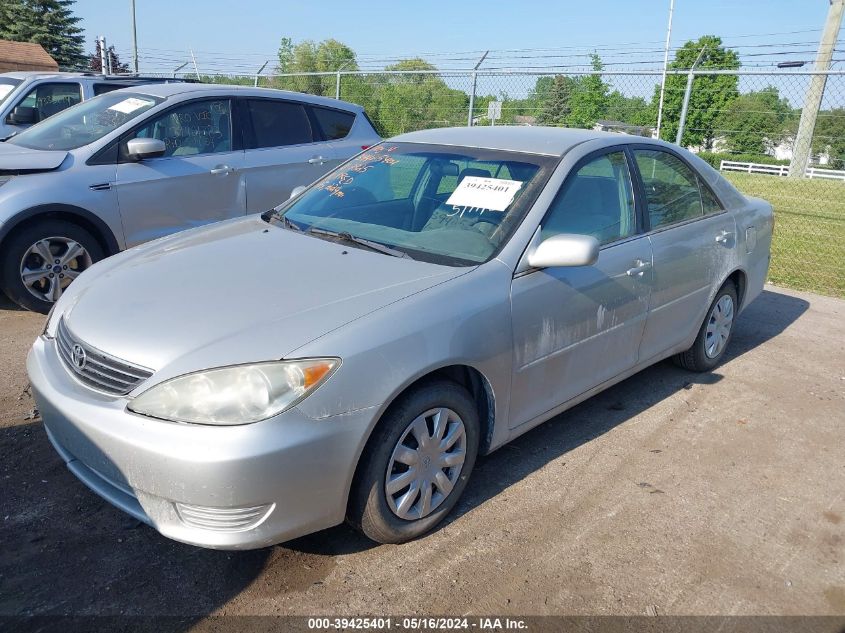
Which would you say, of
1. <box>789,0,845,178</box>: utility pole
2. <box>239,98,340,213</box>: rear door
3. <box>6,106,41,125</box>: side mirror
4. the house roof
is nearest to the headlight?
<box>239,98,340,213</box>: rear door

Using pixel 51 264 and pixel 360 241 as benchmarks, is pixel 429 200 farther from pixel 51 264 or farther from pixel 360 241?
pixel 51 264

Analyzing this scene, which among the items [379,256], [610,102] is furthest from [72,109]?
[610,102]

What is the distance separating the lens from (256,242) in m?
3.50

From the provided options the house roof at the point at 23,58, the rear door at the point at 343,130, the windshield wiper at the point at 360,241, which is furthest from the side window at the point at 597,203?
the house roof at the point at 23,58

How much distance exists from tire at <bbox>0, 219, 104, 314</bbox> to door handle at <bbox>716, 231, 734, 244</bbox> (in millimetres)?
4599

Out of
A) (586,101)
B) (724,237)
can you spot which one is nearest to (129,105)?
(724,237)

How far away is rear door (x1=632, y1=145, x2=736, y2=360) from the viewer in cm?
Answer: 408

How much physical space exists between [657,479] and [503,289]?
1.38 metres

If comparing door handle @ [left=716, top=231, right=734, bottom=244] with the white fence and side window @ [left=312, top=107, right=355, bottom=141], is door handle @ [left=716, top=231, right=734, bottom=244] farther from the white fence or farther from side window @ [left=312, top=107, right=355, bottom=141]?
the white fence

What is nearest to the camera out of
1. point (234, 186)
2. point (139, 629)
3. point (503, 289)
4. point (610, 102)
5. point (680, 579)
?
point (139, 629)

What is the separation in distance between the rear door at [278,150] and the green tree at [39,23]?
42470 mm

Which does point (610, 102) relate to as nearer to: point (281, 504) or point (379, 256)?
point (379, 256)

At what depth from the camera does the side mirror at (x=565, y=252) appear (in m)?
3.08

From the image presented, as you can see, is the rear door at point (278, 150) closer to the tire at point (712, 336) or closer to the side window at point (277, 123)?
the side window at point (277, 123)
